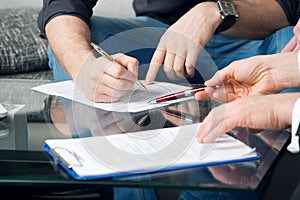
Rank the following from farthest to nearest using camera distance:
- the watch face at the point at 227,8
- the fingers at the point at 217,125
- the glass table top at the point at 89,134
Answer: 1. the watch face at the point at 227,8
2. the fingers at the point at 217,125
3. the glass table top at the point at 89,134

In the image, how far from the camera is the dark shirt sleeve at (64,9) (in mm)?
1701

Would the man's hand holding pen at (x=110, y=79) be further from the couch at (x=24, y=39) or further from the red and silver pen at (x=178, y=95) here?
the couch at (x=24, y=39)

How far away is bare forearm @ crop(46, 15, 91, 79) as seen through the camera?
1.49m

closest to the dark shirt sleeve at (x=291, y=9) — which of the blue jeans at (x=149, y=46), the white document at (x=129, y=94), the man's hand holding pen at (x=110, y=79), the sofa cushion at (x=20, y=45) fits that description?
the blue jeans at (x=149, y=46)

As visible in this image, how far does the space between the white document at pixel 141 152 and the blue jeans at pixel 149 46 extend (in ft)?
0.83

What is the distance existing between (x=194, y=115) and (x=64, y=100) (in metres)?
0.29

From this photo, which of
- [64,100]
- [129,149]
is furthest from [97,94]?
[129,149]

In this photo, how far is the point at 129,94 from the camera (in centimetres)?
130

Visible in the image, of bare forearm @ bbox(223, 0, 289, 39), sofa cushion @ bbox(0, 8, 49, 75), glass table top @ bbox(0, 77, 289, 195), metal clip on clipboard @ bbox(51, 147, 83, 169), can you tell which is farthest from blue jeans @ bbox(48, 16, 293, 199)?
sofa cushion @ bbox(0, 8, 49, 75)

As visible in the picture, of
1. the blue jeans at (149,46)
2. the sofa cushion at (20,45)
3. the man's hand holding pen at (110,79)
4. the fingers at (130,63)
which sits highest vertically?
the fingers at (130,63)

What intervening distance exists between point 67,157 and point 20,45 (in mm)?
1416

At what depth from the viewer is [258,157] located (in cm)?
95

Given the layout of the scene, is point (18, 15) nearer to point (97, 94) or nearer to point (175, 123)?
point (97, 94)

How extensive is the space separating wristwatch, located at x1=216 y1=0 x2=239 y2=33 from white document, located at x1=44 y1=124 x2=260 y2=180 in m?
0.64
